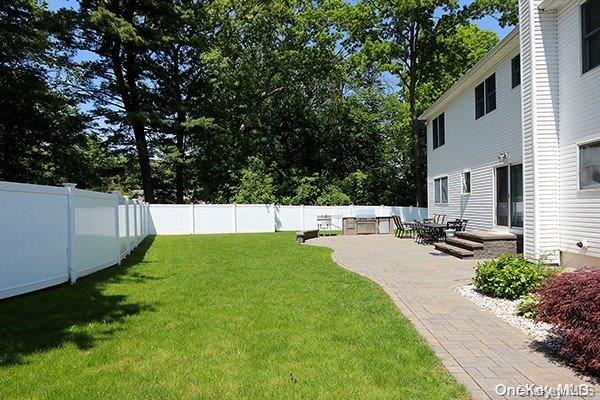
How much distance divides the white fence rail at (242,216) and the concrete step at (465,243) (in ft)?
38.8

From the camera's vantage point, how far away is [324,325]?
5.53 m

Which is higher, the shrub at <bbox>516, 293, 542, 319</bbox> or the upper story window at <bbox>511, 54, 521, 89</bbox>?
the upper story window at <bbox>511, 54, 521, 89</bbox>

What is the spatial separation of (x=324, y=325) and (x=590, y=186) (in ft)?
20.8

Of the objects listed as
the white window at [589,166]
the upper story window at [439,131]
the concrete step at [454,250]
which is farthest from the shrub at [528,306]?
the upper story window at [439,131]

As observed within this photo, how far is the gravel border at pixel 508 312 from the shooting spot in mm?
5207

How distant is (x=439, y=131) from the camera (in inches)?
772

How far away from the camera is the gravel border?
5207 millimetres

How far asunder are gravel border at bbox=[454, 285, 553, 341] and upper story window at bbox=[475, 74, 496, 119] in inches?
309

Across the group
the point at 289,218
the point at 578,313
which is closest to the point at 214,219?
the point at 289,218

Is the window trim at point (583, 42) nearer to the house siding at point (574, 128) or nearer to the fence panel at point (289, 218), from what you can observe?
the house siding at point (574, 128)

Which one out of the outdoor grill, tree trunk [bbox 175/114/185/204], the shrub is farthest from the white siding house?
tree trunk [bbox 175/114/185/204]

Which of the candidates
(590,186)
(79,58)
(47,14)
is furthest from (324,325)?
(79,58)

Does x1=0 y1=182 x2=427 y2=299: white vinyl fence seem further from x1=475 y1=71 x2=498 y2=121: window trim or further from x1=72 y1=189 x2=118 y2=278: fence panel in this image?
x1=475 y1=71 x2=498 y2=121: window trim

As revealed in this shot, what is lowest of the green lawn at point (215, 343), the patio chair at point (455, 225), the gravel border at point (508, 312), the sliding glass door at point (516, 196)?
the gravel border at point (508, 312)
